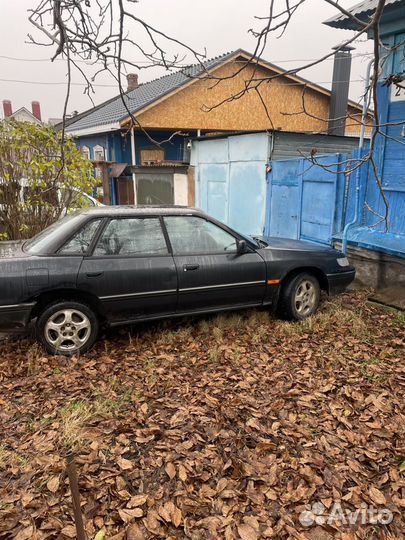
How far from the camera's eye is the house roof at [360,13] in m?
5.86

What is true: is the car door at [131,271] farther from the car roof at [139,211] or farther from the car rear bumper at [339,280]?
the car rear bumper at [339,280]

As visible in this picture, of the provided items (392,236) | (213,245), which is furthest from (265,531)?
(392,236)

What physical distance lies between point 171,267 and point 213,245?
2.16ft

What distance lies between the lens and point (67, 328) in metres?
4.17

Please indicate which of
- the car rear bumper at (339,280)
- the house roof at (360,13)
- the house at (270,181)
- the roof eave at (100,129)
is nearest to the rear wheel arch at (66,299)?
the car rear bumper at (339,280)

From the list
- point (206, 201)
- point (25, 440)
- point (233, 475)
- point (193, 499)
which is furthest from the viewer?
point (206, 201)

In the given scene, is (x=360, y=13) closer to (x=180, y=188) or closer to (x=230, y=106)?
(x=180, y=188)

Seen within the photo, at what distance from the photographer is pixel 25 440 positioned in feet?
9.57

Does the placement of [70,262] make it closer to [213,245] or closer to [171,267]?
[171,267]

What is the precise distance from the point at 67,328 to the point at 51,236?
105 cm

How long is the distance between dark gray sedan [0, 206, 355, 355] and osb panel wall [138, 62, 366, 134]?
12.0 m

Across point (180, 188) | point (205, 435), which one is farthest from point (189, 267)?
point (180, 188)

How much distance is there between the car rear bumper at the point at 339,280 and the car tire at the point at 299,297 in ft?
0.63

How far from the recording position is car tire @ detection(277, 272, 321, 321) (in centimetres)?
516
